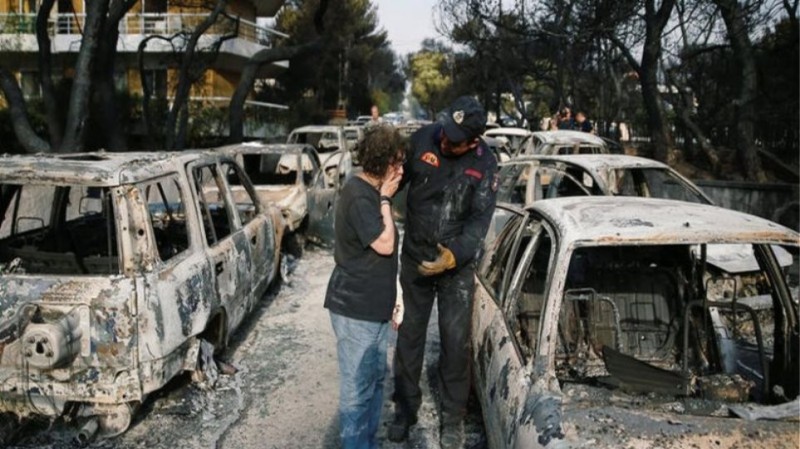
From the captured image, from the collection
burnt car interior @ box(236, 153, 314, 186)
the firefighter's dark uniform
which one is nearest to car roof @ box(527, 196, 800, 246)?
the firefighter's dark uniform

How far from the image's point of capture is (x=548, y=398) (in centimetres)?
290

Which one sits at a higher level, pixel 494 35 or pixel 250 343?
pixel 494 35

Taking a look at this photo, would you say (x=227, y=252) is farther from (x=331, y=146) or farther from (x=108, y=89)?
(x=331, y=146)

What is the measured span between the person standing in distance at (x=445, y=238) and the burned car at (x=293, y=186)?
5.05 m

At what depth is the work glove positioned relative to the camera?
3930mm

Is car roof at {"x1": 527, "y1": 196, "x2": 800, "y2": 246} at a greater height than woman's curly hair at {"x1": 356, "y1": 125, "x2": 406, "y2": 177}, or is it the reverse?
woman's curly hair at {"x1": 356, "y1": 125, "x2": 406, "y2": 177}

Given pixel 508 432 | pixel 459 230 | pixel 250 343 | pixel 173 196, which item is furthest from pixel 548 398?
pixel 173 196

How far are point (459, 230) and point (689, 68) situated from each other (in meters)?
22.6

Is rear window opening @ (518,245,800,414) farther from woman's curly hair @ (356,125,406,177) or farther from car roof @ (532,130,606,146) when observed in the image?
car roof @ (532,130,606,146)

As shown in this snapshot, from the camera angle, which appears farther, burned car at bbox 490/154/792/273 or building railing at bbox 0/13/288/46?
building railing at bbox 0/13/288/46

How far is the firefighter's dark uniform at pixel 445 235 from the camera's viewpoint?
4.27 metres

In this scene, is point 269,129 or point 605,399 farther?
point 269,129

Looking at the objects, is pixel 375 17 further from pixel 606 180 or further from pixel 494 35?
pixel 606 180

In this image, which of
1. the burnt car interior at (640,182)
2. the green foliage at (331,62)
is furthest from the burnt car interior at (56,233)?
the green foliage at (331,62)
